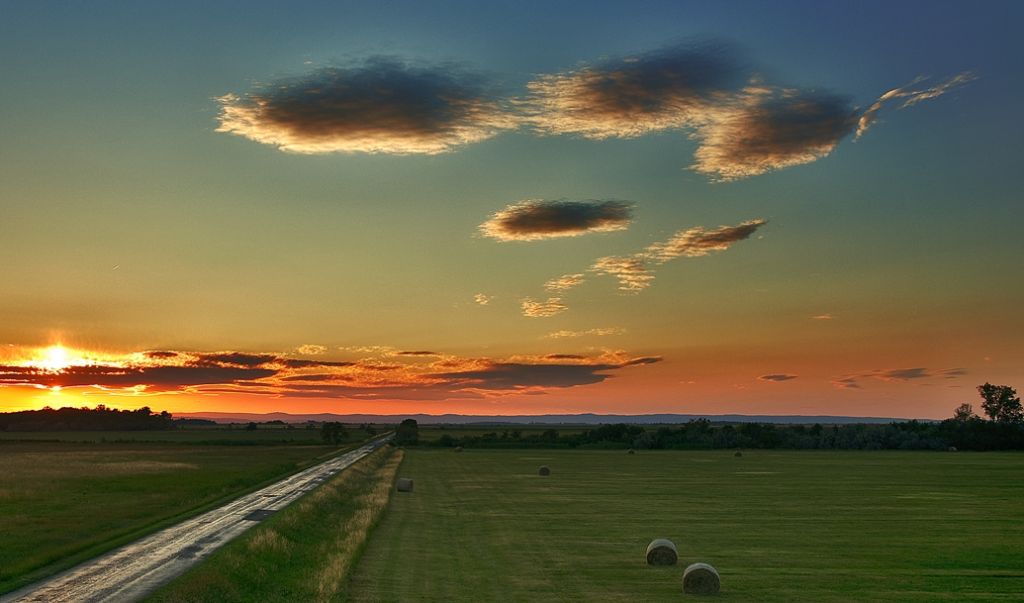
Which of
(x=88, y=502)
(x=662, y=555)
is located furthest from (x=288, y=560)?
(x=88, y=502)

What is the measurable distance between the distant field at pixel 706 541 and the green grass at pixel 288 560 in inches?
42.6

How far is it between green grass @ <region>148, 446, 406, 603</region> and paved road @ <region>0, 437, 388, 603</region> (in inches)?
37.0

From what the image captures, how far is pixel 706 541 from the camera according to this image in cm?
3609

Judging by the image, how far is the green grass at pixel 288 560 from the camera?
25219 mm

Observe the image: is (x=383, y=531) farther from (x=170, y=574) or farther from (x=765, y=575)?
(x=765, y=575)

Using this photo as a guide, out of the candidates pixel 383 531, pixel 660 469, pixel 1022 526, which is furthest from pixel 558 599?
pixel 660 469

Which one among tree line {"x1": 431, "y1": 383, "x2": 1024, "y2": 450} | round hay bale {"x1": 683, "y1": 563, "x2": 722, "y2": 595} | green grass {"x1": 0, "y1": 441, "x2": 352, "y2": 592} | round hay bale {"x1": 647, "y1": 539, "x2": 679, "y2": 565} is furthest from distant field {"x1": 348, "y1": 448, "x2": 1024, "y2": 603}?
tree line {"x1": 431, "y1": 383, "x2": 1024, "y2": 450}

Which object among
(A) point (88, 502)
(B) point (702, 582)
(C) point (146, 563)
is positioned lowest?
(A) point (88, 502)

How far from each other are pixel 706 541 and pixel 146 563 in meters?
21.4

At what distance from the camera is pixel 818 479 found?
7425cm

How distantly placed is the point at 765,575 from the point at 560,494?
31.4 metres

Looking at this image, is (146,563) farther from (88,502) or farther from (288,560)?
(88,502)

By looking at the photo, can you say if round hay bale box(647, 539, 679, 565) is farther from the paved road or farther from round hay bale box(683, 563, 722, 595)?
the paved road

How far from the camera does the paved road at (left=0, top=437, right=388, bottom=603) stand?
81.6 feet
